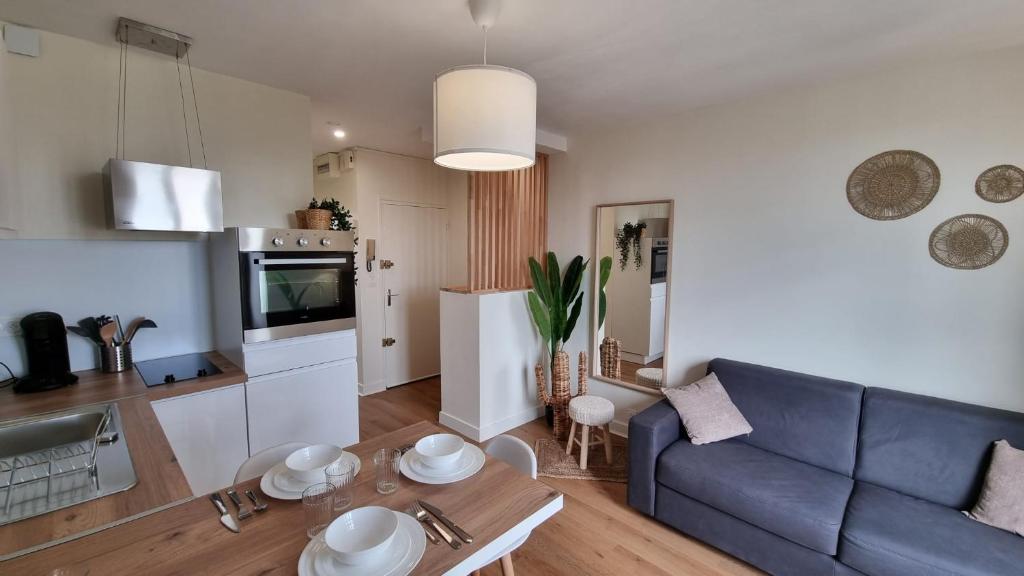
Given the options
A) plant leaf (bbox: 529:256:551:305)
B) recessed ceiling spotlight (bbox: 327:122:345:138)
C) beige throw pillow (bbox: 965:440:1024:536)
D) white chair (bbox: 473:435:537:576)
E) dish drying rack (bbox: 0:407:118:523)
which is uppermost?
recessed ceiling spotlight (bbox: 327:122:345:138)

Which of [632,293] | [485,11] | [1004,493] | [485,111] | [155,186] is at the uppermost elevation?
[485,11]

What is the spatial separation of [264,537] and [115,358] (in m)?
1.71

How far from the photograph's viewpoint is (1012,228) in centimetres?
197

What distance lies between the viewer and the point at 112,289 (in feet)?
7.23

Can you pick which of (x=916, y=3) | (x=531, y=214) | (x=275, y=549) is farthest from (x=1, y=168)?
(x=916, y=3)

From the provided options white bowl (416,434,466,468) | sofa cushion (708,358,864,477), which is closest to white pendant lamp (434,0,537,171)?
white bowl (416,434,466,468)

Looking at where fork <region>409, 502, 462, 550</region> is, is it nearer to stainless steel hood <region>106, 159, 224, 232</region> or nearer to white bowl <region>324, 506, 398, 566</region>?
white bowl <region>324, 506, 398, 566</region>

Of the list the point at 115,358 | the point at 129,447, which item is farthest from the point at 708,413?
the point at 115,358

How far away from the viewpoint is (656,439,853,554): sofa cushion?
1.86m

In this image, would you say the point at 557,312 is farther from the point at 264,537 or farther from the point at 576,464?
the point at 264,537

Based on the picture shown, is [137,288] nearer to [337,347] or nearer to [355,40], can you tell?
[337,347]

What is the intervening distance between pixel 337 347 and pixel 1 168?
1.56m

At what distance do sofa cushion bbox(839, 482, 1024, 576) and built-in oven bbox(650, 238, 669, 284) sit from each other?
1.67 m

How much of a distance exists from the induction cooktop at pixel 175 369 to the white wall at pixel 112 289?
7 centimetres
